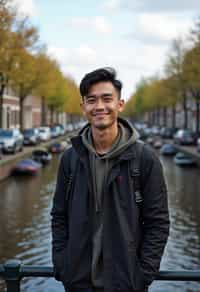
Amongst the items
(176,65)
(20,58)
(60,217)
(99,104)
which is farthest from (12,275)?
(176,65)

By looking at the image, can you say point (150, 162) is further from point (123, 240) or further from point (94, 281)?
point (94, 281)

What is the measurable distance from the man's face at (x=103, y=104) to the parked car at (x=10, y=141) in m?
30.1

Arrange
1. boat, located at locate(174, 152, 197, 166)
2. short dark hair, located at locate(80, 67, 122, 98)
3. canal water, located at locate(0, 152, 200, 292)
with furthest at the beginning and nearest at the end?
1. boat, located at locate(174, 152, 197, 166)
2. canal water, located at locate(0, 152, 200, 292)
3. short dark hair, located at locate(80, 67, 122, 98)

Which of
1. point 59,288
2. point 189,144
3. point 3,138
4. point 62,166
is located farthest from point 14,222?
point 189,144

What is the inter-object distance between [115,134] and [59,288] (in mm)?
8247

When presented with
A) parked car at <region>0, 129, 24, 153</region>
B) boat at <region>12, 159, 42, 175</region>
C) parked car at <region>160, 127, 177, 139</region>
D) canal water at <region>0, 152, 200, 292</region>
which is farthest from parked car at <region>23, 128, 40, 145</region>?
parked car at <region>160, 127, 177, 139</region>

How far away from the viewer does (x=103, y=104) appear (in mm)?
2715

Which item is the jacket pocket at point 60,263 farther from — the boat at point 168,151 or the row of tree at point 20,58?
the boat at point 168,151

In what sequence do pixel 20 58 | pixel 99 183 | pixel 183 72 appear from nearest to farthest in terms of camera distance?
pixel 99 183 < pixel 20 58 < pixel 183 72

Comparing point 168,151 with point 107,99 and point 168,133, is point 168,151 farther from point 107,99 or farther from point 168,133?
point 107,99

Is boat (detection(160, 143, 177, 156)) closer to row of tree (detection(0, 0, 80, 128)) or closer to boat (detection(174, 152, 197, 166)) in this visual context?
boat (detection(174, 152, 197, 166))

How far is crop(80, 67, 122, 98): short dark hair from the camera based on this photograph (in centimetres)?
266

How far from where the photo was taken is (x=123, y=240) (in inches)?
102

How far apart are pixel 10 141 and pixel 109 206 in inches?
1213
